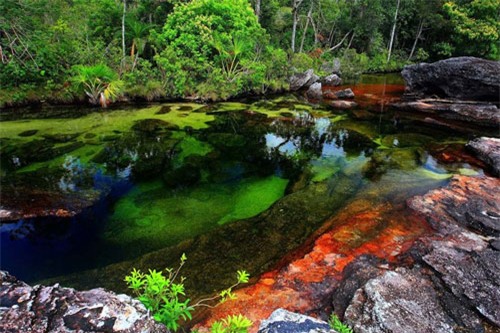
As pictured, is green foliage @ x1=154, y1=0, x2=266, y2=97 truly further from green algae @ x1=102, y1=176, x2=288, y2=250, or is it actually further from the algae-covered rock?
green algae @ x1=102, y1=176, x2=288, y2=250

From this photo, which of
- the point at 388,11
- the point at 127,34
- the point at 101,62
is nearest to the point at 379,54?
the point at 388,11

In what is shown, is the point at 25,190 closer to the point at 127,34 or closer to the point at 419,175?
the point at 419,175

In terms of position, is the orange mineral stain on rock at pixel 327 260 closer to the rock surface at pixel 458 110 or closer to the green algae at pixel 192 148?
the green algae at pixel 192 148

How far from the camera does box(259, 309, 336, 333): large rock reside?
1936mm

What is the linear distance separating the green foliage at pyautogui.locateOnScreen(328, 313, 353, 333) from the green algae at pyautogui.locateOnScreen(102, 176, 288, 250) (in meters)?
2.64

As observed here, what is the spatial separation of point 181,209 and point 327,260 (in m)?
2.94

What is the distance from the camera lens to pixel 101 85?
12633mm

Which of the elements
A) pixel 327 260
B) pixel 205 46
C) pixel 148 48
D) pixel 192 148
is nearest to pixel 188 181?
pixel 192 148

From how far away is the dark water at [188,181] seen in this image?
14.7 ft

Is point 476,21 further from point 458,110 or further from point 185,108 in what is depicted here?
point 185,108

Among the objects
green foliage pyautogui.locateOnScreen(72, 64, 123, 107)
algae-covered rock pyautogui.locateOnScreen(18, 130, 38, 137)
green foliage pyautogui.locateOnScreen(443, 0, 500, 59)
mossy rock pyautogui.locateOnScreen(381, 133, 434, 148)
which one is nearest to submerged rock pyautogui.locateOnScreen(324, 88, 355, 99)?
mossy rock pyautogui.locateOnScreen(381, 133, 434, 148)

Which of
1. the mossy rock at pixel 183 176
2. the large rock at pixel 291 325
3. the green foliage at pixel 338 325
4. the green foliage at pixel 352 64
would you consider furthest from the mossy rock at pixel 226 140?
the green foliage at pixel 352 64

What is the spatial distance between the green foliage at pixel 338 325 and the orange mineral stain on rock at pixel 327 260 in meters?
0.27

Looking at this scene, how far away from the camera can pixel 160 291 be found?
216 cm
